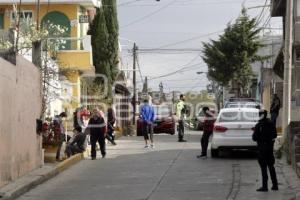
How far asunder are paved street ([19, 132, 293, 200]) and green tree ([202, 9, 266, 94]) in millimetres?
27868

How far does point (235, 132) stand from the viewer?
1903 cm

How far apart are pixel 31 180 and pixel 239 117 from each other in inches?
293

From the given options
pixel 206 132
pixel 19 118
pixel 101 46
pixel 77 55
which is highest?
pixel 101 46

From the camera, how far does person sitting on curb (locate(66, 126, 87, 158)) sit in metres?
20.1

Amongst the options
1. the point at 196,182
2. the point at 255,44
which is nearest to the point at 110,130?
the point at 196,182

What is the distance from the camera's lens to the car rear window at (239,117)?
19.3 metres

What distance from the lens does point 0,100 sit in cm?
1265

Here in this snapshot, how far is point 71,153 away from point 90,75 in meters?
14.0

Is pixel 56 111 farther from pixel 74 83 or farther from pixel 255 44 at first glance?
pixel 255 44

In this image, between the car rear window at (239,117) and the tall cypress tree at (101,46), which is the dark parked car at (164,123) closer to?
the tall cypress tree at (101,46)

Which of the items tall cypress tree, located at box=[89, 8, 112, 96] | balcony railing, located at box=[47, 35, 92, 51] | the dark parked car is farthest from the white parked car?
tall cypress tree, located at box=[89, 8, 112, 96]

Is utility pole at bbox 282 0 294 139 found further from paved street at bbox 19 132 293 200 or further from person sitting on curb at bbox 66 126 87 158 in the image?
person sitting on curb at bbox 66 126 87 158

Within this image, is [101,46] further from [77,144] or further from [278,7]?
[77,144]

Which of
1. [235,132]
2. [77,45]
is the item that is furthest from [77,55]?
[235,132]
